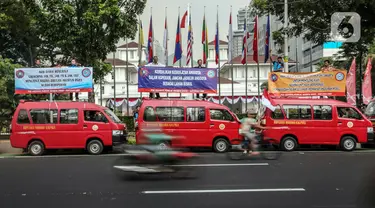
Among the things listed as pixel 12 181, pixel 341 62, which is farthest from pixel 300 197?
pixel 341 62

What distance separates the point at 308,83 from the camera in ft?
63.6

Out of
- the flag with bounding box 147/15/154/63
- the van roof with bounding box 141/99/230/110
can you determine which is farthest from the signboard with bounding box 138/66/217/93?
the flag with bounding box 147/15/154/63

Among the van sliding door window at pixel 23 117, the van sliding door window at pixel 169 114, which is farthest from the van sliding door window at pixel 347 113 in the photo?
the van sliding door window at pixel 23 117

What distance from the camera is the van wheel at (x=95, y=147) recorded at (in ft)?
54.3

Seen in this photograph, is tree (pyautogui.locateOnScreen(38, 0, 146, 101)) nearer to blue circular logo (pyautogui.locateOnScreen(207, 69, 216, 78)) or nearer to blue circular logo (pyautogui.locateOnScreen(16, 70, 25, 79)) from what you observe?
blue circular logo (pyautogui.locateOnScreen(16, 70, 25, 79))

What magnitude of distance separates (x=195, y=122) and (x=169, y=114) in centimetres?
103

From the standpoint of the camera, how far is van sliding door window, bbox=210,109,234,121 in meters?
16.9

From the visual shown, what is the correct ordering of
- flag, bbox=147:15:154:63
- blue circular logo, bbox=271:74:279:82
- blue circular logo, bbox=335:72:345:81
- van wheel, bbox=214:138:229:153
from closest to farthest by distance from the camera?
van wheel, bbox=214:138:229:153 < blue circular logo, bbox=335:72:345:81 < blue circular logo, bbox=271:74:279:82 < flag, bbox=147:15:154:63

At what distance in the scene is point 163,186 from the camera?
29.7 ft

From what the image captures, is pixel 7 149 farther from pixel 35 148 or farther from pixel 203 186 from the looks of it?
pixel 203 186

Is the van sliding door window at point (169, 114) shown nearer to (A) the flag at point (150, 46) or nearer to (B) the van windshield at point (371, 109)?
(B) the van windshield at point (371, 109)

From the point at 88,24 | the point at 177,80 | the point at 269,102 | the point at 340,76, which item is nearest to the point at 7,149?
the point at 88,24

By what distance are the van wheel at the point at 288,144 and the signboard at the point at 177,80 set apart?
448cm

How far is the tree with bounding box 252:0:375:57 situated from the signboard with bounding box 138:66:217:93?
4.76m
